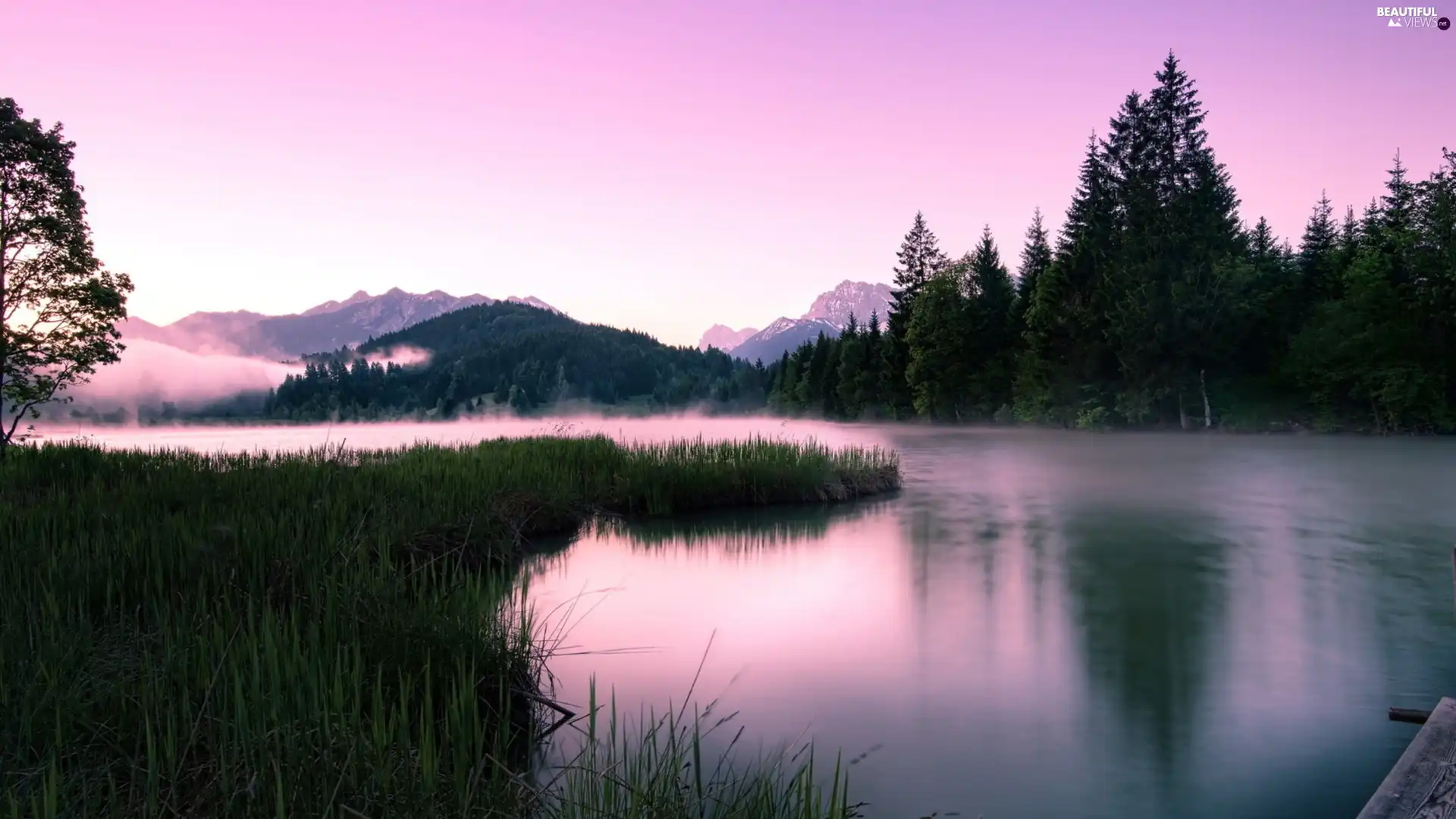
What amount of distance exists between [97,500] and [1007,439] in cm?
4392

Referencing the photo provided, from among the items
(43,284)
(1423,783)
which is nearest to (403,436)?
(43,284)

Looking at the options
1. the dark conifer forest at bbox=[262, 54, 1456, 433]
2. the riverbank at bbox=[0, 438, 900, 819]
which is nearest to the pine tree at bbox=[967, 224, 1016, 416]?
the dark conifer forest at bbox=[262, 54, 1456, 433]

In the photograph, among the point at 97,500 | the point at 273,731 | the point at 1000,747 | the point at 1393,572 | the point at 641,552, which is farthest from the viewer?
the point at 641,552

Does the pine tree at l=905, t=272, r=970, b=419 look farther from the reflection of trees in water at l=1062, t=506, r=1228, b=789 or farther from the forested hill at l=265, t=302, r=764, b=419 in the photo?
the forested hill at l=265, t=302, r=764, b=419

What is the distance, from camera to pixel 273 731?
309 cm

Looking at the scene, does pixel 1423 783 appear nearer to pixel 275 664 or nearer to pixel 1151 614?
pixel 1151 614

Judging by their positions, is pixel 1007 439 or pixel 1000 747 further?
pixel 1007 439

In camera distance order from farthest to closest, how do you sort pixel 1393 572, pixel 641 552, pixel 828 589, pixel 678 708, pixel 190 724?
pixel 641 552
pixel 1393 572
pixel 828 589
pixel 678 708
pixel 190 724

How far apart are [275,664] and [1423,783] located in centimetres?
574

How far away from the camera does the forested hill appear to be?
358 ft

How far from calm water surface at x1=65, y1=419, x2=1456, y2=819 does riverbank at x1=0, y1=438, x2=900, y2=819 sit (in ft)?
3.87

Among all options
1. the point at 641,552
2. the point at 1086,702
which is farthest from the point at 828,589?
the point at 1086,702

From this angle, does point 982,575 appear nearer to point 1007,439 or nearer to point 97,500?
point 97,500

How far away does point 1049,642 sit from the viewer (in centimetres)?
845
